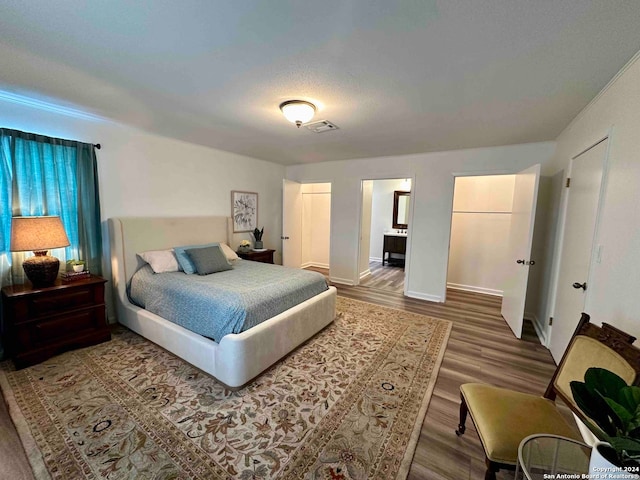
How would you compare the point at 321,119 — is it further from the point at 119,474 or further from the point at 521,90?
the point at 119,474

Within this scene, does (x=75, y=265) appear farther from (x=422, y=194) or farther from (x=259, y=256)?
(x=422, y=194)

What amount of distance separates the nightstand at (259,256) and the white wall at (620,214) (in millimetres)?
3977

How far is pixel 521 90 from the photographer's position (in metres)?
1.96

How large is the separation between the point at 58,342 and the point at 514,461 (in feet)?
11.5


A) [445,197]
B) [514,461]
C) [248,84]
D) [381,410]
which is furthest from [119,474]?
[445,197]

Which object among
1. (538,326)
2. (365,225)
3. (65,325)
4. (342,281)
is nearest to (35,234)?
(65,325)

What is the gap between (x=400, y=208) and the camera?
678cm

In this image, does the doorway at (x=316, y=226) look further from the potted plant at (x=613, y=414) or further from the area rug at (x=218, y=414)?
the potted plant at (x=613, y=414)

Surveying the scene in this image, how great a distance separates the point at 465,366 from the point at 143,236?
3816mm

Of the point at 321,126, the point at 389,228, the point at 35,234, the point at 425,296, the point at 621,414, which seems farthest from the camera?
the point at 389,228

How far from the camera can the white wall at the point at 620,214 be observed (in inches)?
57.5

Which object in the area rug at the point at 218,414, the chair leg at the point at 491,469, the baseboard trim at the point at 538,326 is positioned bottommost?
the area rug at the point at 218,414

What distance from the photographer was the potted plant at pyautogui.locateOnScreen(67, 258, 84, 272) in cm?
264

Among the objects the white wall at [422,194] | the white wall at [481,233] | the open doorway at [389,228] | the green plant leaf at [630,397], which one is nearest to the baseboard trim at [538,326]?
the white wall at [481,233]
